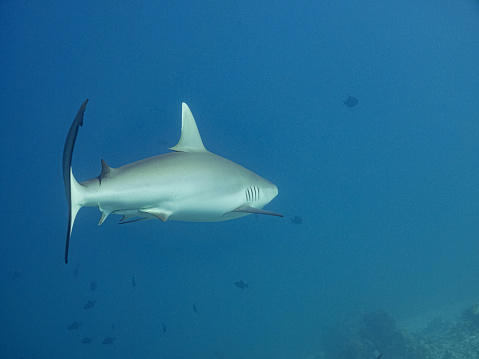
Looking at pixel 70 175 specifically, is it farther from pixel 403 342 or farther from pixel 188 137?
pixel 403 342

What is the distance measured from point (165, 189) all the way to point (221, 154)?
29.2 metres

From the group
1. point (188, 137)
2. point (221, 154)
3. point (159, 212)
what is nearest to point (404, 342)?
point (188, 137)

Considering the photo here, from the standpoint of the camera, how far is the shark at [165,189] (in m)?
2.13

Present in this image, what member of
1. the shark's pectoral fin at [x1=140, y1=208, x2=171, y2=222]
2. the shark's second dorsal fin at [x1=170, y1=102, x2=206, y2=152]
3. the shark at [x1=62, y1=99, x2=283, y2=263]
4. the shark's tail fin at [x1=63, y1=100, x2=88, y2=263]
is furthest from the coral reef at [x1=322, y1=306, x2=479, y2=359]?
the shark's tail fin at [x1=63, y1=100, x2=88, y2=263]

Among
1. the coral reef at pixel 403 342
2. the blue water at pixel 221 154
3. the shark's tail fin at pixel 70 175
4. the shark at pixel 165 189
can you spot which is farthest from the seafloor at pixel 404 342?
the shark's tail fin at pixel 70 175

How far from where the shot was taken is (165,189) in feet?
7.72

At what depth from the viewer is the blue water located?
1188 inches

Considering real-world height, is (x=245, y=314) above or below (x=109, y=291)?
below

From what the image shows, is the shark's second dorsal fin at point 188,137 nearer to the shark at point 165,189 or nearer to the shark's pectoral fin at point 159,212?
the shark at point 165,189

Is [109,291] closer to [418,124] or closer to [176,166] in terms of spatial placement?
[176,166]

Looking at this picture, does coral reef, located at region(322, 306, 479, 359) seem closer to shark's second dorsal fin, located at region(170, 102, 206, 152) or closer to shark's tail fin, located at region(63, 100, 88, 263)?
shark's second dorsal fin, located at region(170, 102, 206, 152)

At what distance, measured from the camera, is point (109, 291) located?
34.4 meters

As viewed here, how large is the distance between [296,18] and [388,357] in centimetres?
4477

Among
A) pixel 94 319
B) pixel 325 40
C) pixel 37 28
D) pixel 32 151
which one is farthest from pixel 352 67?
pixel 94 319
